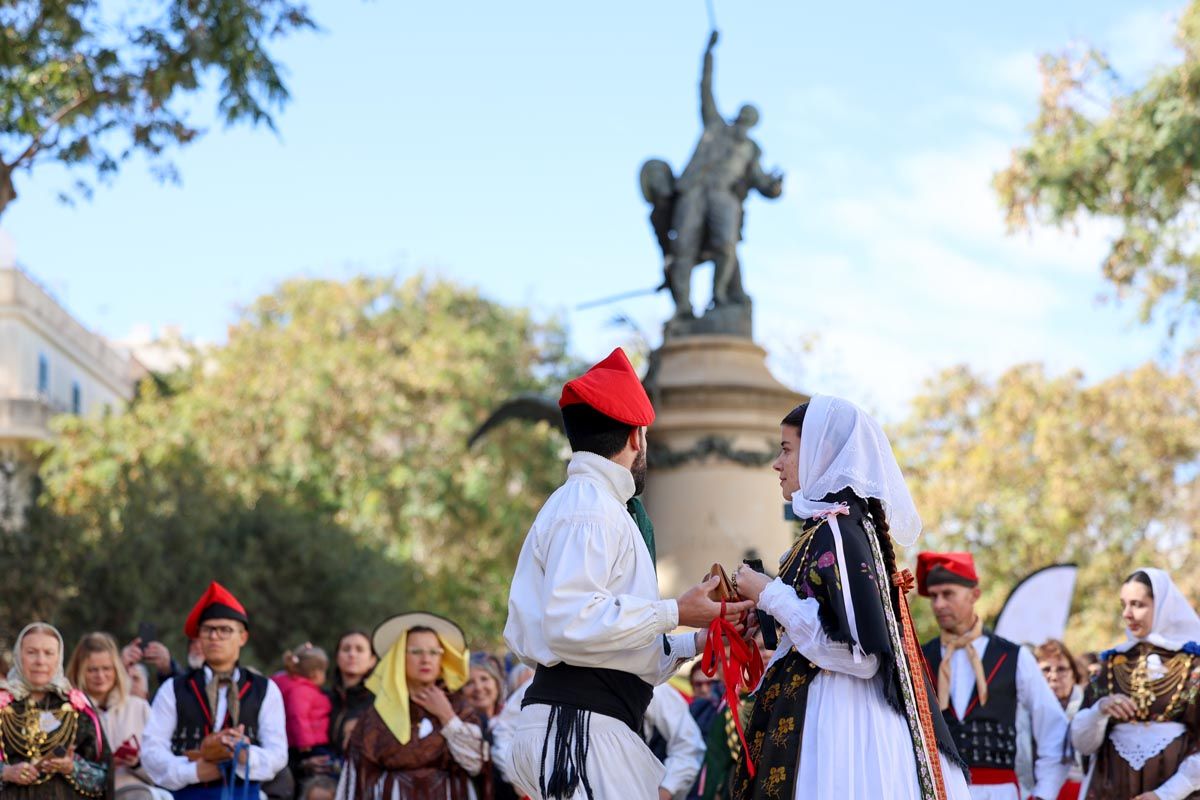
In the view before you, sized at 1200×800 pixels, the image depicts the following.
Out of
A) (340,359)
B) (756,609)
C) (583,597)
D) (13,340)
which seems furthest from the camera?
(13,340)

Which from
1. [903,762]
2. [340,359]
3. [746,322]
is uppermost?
[340,359]

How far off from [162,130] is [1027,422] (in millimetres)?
25023

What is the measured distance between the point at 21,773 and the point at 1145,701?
580cm

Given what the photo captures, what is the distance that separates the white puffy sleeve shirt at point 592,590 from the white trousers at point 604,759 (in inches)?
7.9

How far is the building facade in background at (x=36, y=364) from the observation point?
4288 cm

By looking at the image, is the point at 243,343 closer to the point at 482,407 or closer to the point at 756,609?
the point at 482,407

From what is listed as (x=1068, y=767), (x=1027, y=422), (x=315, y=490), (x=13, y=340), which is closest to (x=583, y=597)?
(x=1068, y=767)

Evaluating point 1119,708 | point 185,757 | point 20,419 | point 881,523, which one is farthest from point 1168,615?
point 20,419

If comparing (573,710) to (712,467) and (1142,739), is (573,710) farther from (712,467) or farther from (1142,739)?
(712,467)

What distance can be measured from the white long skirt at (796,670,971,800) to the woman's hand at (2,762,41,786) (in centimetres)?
494

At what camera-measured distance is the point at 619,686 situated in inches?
233

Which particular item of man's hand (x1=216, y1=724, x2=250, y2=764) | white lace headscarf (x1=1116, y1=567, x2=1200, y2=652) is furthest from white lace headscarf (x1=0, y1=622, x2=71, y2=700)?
white lace headscarf (x1=1116, y1=567, x2=1200, y2=652)

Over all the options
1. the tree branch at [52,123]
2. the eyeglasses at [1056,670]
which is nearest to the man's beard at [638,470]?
the eyeglasses at [1056,670]

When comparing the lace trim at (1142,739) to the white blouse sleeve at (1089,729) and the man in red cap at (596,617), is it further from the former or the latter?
the man in red cap at (596,617)
